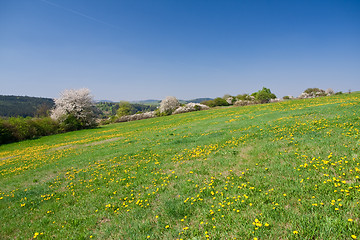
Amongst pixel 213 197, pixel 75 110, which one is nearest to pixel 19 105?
pixel 75 110

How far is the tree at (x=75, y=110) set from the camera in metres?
40.8

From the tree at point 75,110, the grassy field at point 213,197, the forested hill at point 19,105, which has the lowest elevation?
the grassy field at point 213,197

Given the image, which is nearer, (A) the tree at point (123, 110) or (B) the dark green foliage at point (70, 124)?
(B) the dark green foliage at point (70, 124)

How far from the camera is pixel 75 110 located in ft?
142

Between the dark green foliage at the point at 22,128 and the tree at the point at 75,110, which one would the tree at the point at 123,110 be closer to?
the tree at the point at 75,110

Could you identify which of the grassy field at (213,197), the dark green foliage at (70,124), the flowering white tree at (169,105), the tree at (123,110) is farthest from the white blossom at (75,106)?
the tree at (123,110)

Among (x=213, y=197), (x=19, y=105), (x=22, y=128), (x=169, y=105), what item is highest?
(x=19, y=105)

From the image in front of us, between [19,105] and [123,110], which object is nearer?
[123,110]

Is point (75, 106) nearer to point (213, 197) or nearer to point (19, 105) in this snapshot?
point (213, 197)

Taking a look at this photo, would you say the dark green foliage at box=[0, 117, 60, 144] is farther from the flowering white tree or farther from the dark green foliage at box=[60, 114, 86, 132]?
the flowering white tree

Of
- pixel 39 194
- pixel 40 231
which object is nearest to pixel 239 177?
pixel 40 231

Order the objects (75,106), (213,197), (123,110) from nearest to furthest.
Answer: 1. (213,197)
2. (75,106)
3. (123,110)

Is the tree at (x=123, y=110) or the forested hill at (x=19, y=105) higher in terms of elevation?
the forested hill at (x=19, y=105)

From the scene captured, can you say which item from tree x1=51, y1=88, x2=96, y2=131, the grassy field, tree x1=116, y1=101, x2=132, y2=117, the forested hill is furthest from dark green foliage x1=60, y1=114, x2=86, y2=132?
the forested hill
